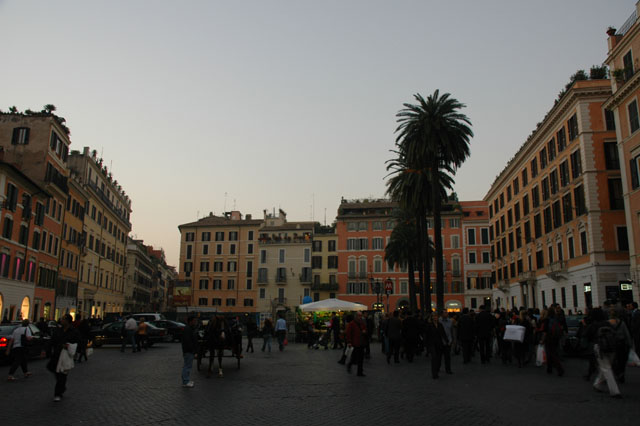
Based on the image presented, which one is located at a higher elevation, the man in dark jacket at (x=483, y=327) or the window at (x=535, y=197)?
the window at (x=535, y=197)

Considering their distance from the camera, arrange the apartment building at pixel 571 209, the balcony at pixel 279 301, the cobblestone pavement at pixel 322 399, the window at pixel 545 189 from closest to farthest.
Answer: the cobblestone pavement at pixel 322 399 < the apartment building at pixel 571 209 < the window at pixel 545 189 < the balcony at pixel 279 301

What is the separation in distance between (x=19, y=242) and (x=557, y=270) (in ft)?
137

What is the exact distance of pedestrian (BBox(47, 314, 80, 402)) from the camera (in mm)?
11500

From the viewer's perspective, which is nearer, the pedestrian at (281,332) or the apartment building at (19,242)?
the pedestrian at (281,332)

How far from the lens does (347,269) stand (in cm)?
8500

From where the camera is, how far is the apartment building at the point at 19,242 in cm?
3719

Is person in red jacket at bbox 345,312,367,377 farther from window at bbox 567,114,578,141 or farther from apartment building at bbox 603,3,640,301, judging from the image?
window at bbox 567,114,578,141

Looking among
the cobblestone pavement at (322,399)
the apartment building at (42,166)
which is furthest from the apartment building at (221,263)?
the cobblestone pavement at (322,399)

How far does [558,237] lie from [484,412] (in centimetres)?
3900

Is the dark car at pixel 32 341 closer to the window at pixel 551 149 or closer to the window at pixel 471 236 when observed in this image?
the window at pixel 551 149

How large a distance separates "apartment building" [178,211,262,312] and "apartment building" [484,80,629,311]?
153 ft

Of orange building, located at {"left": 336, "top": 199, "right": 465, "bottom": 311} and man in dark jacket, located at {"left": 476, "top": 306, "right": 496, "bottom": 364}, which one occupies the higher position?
orange building, located at {"left": 336, "top": 199, "right": 465, "bottom": 311}

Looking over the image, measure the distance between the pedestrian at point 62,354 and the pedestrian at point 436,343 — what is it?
9.01 m

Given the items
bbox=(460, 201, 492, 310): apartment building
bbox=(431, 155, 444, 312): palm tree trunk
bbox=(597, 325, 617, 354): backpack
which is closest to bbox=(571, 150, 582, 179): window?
bbox=(431, 155, 444, 312): palm tree trunk
